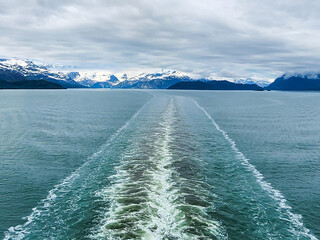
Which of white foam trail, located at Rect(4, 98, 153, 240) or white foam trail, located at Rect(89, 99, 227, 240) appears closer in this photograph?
white foam trail, located at Rect(89, 99, 227, 240)

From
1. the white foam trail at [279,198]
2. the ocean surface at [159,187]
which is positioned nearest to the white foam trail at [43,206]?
the ocean surface at [159,187]

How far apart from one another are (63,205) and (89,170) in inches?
390

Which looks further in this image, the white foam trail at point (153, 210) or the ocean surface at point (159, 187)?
the ocean surface at point (159, 187)

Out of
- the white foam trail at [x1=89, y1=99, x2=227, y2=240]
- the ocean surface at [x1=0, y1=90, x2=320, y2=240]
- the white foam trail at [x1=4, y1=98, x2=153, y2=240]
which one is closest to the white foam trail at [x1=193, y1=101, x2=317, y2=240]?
the ocean surface at [x1=0, y1=90, x2=320, y2=240]


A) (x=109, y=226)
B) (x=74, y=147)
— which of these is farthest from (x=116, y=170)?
(x=74, y=147)

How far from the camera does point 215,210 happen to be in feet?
78.6

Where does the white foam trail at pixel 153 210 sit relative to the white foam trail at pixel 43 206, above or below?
above

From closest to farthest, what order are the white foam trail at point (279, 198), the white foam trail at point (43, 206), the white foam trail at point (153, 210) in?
the white foam trail at point (153, 210) → the white foam trail at point (43, 206) → the white foam trail at point (279, 198)

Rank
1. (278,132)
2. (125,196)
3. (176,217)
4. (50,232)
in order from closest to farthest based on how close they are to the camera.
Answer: (50,232)
(176,217)
(125,196)
(278,132)

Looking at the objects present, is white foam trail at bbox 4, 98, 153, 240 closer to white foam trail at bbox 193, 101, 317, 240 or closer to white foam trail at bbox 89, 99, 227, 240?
white foam trail at bbox 89, 99, 227, 240

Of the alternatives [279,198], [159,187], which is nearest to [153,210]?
[159,187]

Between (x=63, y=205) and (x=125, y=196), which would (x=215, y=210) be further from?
(x=63, y=205)

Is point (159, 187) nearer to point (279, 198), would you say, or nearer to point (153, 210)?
point (153, 210)

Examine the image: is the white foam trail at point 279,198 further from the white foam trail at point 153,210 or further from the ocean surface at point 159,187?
the white foam trail at point 153,210
